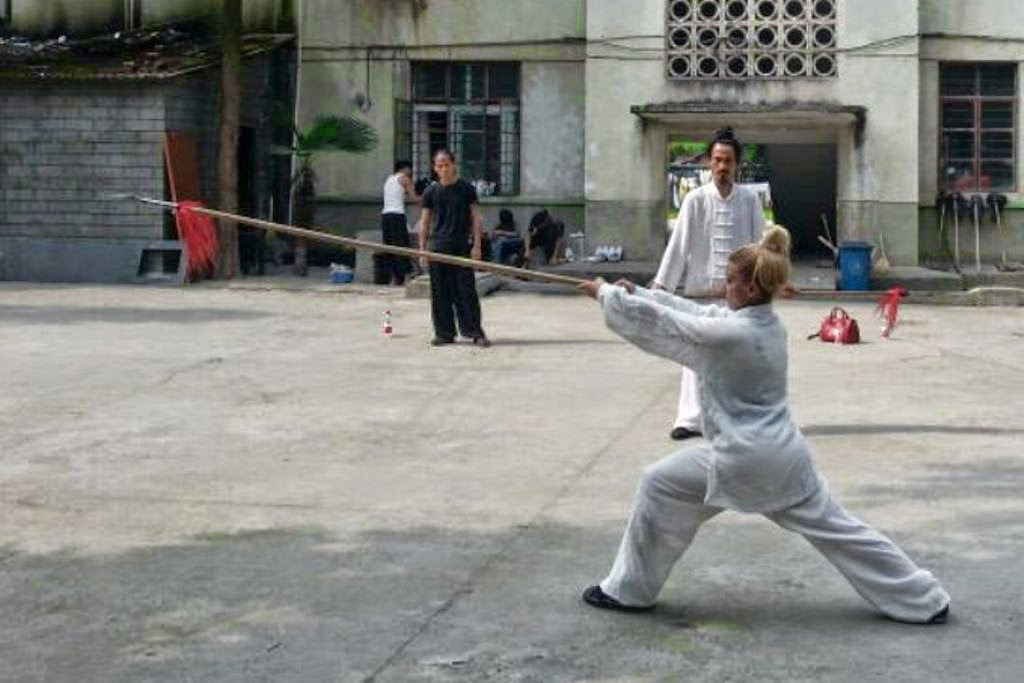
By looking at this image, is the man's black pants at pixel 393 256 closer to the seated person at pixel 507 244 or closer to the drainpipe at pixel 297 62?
the seated person at pixel 507 244

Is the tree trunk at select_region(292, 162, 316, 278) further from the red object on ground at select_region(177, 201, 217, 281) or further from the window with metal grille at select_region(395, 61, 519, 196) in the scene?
the red object on ground at select_region(177, 201, 217, 281)

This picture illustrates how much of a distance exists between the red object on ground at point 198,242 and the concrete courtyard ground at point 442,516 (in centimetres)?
741

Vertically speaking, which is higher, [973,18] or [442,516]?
[973,18]

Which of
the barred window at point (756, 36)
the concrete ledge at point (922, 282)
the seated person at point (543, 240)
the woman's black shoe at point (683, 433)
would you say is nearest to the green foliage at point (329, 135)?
the seated person at point (543, 240)

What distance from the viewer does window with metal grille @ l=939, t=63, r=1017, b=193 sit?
2378 cm

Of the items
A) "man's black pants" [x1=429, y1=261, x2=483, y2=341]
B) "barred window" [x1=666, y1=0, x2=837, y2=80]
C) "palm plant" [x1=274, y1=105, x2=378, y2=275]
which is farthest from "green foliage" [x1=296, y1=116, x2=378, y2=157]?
"man's black pants" [x1=429, y1=261, x2=483, y2=341]

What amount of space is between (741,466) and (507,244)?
17068mm

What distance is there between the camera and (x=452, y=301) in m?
14.6

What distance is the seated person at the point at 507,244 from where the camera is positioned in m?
23.0

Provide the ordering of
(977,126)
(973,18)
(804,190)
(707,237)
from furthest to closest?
1. (804,190)
2. (977,126)
3. (973,18)
4. (707,237)

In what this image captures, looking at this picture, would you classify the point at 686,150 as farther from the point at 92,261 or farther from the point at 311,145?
the point at 92,261

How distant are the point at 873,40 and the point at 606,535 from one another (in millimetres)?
16658

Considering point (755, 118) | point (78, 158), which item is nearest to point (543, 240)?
point (755, 118)

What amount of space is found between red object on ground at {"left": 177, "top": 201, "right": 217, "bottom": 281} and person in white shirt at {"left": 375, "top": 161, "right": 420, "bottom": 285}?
224cm
